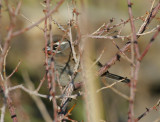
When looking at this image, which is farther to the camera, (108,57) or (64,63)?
(108,57)

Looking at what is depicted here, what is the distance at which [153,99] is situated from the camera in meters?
8.41

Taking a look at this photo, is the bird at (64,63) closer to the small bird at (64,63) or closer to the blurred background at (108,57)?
the small bird at (64,63)

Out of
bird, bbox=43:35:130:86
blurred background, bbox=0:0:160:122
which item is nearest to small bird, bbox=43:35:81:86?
bird, bbox=43:35:130:86

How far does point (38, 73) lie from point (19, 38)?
83.6 inches

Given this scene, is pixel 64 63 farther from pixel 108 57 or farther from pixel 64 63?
pixel 108 57

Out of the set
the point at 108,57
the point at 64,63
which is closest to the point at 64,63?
the point at 64,63

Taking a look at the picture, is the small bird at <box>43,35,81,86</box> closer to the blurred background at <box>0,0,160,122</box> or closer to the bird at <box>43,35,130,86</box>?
the bird at <box>43,35,130,86</box>

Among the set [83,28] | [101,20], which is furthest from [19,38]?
[83,28]

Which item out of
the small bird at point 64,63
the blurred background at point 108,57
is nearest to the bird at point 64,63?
the small bird at point 64,63

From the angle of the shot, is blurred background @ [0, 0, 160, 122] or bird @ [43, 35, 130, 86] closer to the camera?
bird @ [43, 35, 130, 86]

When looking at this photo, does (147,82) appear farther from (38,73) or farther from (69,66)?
(69,66)

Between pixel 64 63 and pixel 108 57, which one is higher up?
pixel 64 63

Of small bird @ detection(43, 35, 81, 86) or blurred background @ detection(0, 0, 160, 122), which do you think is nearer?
small bird @ detection(43, 35, 81, 86)

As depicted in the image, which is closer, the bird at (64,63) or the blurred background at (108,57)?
the bird at (64,63)
